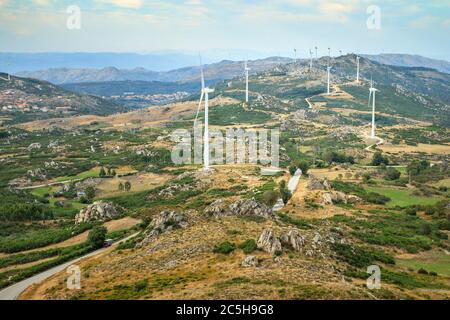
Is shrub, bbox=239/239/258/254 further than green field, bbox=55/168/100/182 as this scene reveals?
No

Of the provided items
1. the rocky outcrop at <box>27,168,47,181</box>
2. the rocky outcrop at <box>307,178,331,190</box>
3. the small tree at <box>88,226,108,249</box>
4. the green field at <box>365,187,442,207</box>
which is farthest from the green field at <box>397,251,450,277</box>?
the rocky outcrop at <box>27,168,47,181</box>

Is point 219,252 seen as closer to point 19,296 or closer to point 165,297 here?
point 165,297

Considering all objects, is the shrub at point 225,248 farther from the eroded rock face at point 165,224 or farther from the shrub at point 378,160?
the shrub at point 378,160

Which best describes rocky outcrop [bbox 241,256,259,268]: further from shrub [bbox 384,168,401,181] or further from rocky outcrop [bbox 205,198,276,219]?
shrub [bbox 384,168,401,181]

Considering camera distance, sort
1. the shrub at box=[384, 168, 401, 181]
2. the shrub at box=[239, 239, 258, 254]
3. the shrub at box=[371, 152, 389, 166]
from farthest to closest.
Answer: the shrub at box=[371, 152, 389, 166], the shrub at box=[384, 168, 401, 181], the shrub at box=[239, 239, 258, 254]

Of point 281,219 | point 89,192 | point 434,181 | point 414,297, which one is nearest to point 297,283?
point 414,297

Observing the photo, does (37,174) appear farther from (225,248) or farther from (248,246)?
(248,246)

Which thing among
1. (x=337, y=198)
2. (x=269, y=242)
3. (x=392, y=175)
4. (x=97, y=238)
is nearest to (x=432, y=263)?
→ (x=269, y=242)
